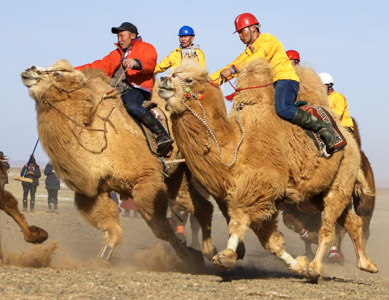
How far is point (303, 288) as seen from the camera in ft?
22.1

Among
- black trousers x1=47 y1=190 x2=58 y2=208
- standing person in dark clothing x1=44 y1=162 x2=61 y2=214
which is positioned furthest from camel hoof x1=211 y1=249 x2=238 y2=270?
black trousers x1=47 y1=190 x2=58 y2=208

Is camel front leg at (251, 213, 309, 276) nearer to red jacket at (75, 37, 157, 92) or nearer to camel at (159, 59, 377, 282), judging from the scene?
camel at (159, 59, 377, 282)

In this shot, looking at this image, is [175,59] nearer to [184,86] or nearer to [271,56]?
[271,56]

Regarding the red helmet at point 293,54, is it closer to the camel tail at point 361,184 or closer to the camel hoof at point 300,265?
the camel tail at point 361,184

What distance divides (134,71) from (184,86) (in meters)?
2.02

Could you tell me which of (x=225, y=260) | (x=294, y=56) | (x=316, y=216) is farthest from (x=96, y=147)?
(x=316, y=216)

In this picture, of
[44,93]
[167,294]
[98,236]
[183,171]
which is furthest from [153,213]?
[98,236]

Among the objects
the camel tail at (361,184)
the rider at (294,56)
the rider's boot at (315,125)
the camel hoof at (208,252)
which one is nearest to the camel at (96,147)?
the camel hoof at (208,252)

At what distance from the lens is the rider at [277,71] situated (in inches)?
297

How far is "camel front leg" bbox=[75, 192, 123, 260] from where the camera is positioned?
27.2ft

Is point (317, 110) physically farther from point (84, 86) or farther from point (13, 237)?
point (13, 237)

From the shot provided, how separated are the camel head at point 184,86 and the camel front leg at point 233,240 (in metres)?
1.13

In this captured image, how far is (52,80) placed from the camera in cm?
785

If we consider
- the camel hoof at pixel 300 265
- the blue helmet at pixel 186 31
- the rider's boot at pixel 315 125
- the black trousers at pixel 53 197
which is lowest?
the black trousers at pixel 53 197
